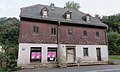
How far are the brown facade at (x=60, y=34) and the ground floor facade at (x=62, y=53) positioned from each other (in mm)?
569

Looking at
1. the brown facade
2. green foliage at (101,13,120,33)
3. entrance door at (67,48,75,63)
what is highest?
green foliage at (101,13,120,33)

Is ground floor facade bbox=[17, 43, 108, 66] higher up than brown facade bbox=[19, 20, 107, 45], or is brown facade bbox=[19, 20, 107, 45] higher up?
brown facade bbox=[19, 20, 107, 45]

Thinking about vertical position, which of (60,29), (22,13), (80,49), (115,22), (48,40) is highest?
(115,22)

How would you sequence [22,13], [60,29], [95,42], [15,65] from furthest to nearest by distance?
[95,42], [60,29], [22,13], [15,65]

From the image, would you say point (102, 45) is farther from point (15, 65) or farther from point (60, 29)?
point (15, 65)

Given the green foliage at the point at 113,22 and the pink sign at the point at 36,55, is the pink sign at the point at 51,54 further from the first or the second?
the green foliage at the point at 113,22

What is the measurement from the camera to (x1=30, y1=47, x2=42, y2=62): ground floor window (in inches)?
634

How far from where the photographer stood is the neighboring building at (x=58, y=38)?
53.0ft

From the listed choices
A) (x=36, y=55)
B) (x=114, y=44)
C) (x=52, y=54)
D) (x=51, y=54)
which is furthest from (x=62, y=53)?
(x=114, y=44)

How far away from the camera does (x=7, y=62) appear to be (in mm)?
15641

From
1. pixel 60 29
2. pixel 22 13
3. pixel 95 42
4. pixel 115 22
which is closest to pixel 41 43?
pixel 60 29

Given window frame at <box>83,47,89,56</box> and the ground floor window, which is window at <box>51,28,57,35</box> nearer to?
the ground floor window

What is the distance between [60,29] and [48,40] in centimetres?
230

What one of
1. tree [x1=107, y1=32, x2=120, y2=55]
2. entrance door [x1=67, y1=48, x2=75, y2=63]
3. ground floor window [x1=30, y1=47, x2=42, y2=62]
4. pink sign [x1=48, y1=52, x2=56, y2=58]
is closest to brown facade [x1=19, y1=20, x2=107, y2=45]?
ground floor window [x1=30, y1=47, x2=42, y2=62]
